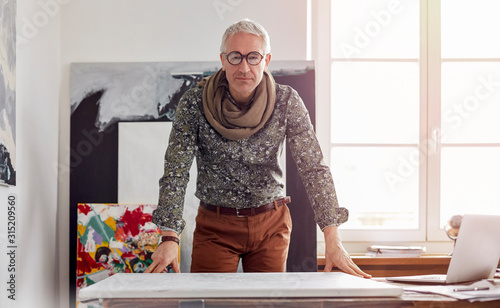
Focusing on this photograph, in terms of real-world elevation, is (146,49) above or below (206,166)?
above

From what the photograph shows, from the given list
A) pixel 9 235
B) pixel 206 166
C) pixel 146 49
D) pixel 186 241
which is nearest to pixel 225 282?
pixel 206 166

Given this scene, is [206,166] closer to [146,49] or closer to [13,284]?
[13,284]

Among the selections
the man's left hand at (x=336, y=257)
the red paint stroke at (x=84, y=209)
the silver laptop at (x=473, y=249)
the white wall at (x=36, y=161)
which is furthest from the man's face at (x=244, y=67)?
the red paint stroke at (x=84, y=209)

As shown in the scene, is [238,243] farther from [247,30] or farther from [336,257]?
[247,30]

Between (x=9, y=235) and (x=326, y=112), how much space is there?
2048 millimetres

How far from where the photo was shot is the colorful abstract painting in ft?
11.4

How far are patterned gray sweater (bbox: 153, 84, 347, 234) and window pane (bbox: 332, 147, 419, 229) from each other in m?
1.59

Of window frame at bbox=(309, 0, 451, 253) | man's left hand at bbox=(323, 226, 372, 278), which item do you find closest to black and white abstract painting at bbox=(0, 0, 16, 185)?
man's left hand at bbox=(323, 226, 372, 278)

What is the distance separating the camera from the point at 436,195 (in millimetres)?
3914

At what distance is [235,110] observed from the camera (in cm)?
237

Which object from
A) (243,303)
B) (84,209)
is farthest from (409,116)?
(243,303)

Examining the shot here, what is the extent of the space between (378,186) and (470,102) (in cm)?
83

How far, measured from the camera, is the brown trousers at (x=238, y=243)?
2291mm

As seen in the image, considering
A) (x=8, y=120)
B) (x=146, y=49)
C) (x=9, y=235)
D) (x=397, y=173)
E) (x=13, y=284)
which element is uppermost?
(x=146, y=49)
